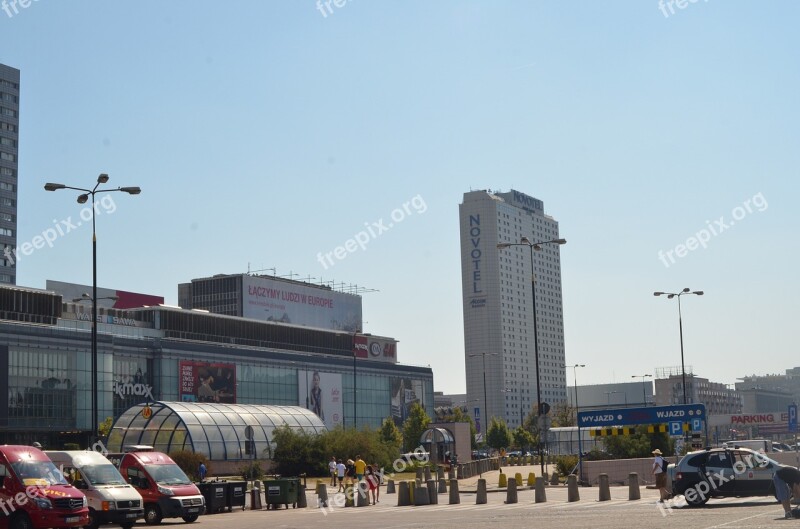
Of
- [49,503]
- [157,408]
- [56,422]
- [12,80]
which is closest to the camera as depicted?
[49,503]

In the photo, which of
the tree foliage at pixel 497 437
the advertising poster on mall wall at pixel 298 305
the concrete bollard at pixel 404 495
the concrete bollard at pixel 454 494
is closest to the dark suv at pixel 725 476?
the concrete bollard at pixel 454 494

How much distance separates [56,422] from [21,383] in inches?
197

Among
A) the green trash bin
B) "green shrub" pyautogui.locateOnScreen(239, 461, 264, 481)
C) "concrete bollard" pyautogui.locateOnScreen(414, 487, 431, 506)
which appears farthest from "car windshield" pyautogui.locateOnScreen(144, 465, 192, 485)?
"green shrub" pyautogui.locateOnScreen(239, 461, 264, 481)

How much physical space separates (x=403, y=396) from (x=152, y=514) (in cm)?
11138

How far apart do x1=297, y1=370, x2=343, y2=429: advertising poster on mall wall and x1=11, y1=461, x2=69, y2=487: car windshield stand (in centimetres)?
9641

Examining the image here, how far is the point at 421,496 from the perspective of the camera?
125 ft

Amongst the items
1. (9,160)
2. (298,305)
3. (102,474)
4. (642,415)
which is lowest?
(102,474)

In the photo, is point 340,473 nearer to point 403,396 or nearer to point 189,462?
point 189,462

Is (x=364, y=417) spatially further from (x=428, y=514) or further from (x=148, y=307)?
(x=428, y=514)

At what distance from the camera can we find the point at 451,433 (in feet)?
281

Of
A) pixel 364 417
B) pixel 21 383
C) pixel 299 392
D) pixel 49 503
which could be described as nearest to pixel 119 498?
pixel 49 503

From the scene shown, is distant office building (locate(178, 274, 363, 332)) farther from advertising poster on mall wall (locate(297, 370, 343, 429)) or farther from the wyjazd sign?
the wyjazd sign

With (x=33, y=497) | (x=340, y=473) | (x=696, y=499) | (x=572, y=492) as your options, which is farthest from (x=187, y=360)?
(x=33, y=497)

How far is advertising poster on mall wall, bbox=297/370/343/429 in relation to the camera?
123750 millimetres
